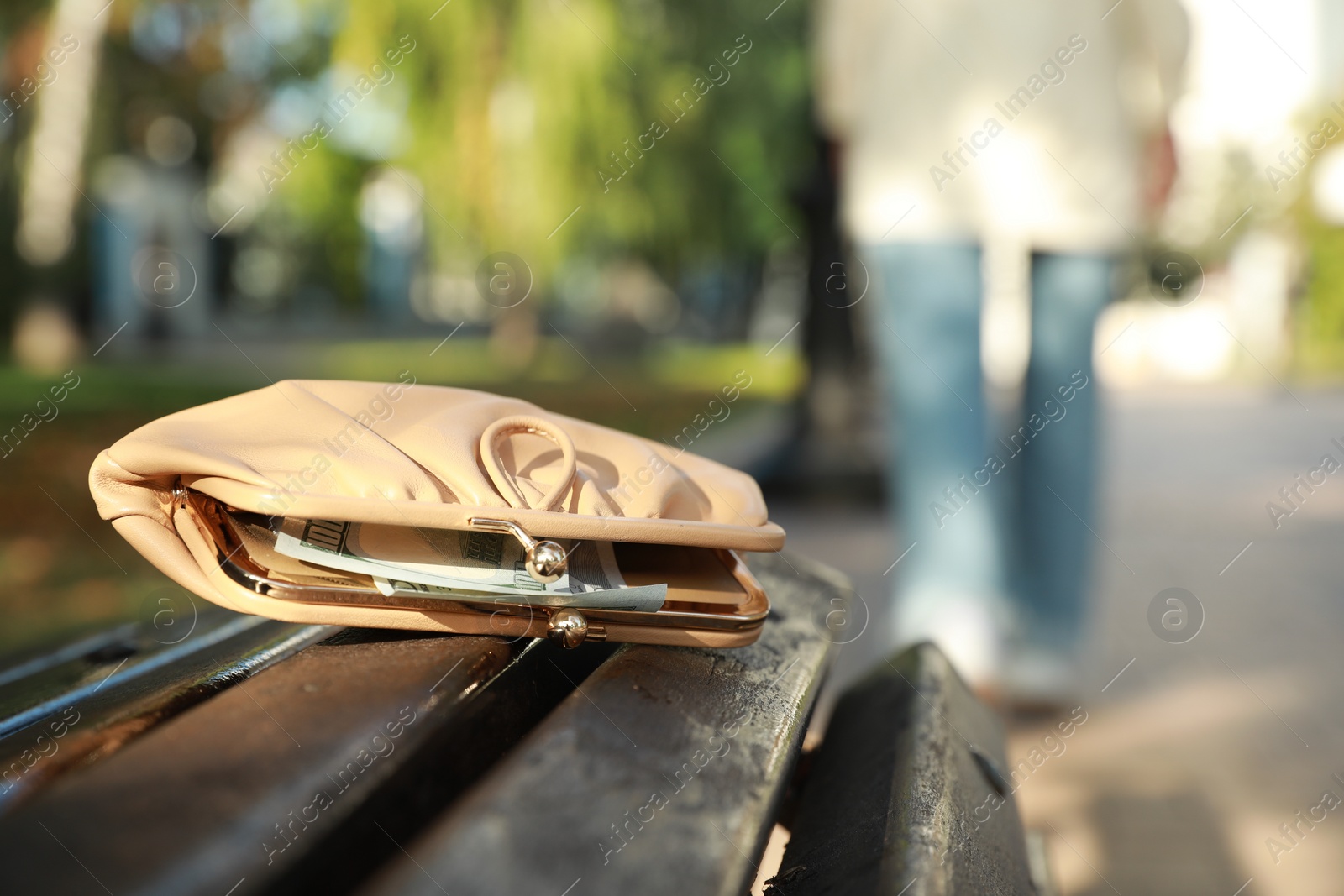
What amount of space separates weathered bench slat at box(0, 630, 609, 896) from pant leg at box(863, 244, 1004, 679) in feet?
6.95

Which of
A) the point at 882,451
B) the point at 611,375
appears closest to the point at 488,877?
the point at 882,451

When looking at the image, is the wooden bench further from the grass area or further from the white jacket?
the white jacket

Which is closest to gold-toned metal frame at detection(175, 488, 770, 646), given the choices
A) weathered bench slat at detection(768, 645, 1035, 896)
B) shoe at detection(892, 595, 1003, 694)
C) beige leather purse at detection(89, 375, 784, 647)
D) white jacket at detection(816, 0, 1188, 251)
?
beige leather purse at detection(89, 375, 784, 647)

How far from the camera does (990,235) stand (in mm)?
2889

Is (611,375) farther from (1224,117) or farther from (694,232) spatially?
(1224,117)

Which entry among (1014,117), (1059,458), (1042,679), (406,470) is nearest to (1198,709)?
(1042,679)

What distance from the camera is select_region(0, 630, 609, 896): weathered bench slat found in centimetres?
56

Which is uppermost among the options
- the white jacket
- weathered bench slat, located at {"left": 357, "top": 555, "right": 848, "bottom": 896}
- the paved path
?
weathered bench slat, located at {"left": 357, "top": 555, "right": 848, "bottom": 896}

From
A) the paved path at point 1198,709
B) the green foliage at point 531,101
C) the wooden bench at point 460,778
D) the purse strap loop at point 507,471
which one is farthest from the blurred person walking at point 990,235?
the green foliage at point 531,101

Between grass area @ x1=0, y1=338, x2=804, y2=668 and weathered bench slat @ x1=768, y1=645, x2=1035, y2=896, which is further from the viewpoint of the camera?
grass area @ x1=0, y1=338, x2=804, y2=668

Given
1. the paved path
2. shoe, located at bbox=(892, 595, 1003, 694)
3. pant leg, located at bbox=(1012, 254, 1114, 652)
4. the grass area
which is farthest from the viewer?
the grass area

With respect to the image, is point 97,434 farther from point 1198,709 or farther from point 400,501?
point 400,501

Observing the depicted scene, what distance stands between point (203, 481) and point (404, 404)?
188mm

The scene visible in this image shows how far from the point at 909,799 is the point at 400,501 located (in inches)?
18.6
